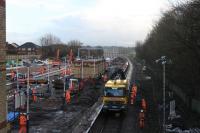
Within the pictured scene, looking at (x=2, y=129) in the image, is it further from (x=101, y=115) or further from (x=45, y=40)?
(x=45, y=40)

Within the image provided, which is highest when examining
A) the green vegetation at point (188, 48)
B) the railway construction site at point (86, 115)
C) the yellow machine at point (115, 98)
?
the green vegetation at point (188, 48)

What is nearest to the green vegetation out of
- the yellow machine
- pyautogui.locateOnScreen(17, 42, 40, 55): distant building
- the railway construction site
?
the railway construction site

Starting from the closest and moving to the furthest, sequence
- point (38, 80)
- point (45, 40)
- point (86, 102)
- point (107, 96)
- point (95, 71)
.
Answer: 1. point (107, 96)
2. point (86, 102)
3. point (38, 80)
4. point (95, 71)
5. point (45, 40)

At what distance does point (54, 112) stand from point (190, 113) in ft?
39.3

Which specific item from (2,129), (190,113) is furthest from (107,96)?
(2,129)

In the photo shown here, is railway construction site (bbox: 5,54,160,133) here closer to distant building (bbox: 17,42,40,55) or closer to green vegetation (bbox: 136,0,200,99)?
green vegetation (bbox: 136,0,200,99)

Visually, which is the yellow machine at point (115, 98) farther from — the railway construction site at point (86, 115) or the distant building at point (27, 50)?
the distant building at point (27, 50)

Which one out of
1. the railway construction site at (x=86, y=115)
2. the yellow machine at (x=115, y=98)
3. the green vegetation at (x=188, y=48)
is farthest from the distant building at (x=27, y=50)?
the yellow machine at (x=115, y=98)

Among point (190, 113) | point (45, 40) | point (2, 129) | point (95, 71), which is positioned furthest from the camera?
point (45, 40)

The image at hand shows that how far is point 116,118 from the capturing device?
35.8 meters

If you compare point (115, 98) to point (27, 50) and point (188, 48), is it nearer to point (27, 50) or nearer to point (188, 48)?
point (188, 48)

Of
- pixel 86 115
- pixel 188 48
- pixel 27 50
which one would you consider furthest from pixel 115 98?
pixel 27 50

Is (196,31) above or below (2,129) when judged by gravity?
above

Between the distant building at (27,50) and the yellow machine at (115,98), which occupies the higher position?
the distant building at (27,50)
